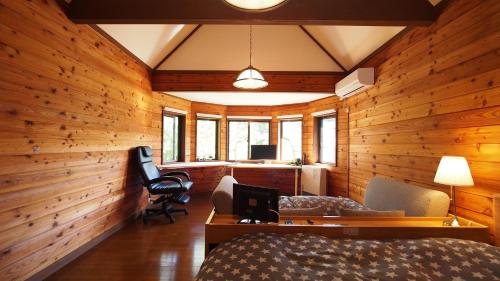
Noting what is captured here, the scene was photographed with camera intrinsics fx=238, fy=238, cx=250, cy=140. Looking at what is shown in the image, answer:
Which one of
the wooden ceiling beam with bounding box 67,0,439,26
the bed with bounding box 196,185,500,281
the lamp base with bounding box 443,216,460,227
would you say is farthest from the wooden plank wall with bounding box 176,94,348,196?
the bed with bounding box 196,185,500,281

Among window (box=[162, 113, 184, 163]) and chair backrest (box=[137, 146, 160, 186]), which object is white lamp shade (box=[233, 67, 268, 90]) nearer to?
chair backrest (box=[137, 146, 160, 186])

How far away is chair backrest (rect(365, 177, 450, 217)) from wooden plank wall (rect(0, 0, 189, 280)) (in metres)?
3.35

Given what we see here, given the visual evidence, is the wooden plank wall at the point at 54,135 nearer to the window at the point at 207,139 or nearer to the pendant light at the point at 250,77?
the pendant light at the point at 250,77

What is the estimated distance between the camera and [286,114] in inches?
233

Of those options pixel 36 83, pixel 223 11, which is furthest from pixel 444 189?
pixel 36 83

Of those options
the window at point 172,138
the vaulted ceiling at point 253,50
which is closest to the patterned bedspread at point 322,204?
the vaulted ceiling at point 253,50

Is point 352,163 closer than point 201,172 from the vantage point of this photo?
Yes

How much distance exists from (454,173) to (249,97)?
384cm

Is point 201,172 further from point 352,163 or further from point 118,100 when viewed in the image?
point 352,163

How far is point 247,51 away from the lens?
4.31 meters

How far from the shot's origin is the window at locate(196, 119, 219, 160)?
19.1 ft

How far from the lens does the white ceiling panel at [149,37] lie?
3.12 metres

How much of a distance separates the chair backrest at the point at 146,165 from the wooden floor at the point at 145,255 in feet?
2.32

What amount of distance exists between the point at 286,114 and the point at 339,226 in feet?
14.3
